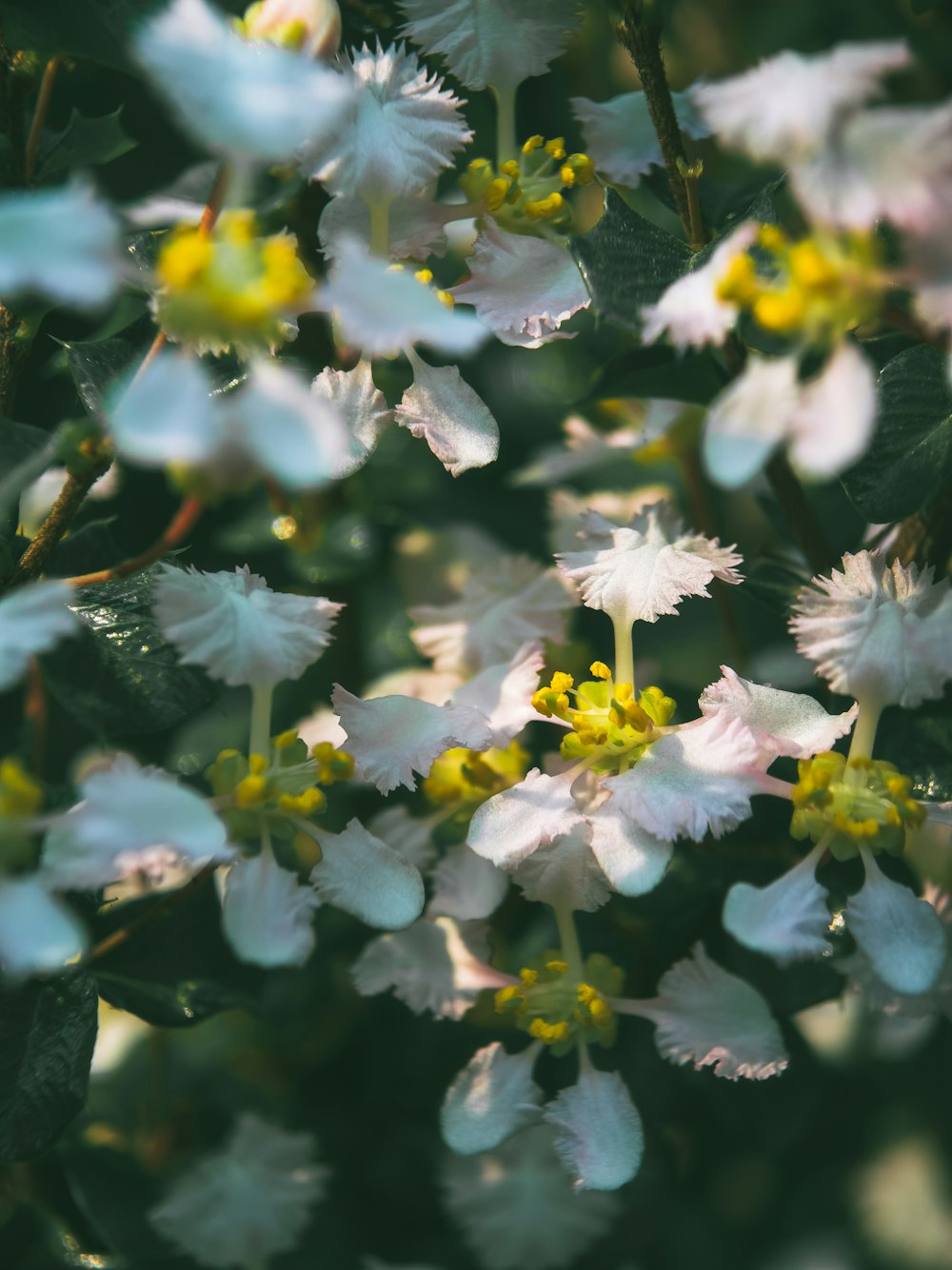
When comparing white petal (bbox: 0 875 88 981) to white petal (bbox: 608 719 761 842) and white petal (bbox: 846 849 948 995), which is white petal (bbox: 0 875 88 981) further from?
white petal (bbox: 846 849 948 995)

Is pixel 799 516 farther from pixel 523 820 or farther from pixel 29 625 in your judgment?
pixel 29 625

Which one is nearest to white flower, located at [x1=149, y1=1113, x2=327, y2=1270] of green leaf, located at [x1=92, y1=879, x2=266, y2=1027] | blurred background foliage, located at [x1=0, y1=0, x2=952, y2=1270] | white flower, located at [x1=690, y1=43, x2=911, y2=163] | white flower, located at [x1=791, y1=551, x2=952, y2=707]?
blurred background foliage, located at [x1=0, y1=0, x2=952, y2=1270]

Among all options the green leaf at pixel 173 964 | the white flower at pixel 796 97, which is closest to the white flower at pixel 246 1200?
the green leaf at pixel 173 964

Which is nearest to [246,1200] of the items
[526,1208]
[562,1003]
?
[526,1208]

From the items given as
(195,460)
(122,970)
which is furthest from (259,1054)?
(195,460)

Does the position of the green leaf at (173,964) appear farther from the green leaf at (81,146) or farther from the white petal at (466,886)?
the green leaf at (81,146)

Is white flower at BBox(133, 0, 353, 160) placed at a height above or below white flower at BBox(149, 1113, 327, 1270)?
above
